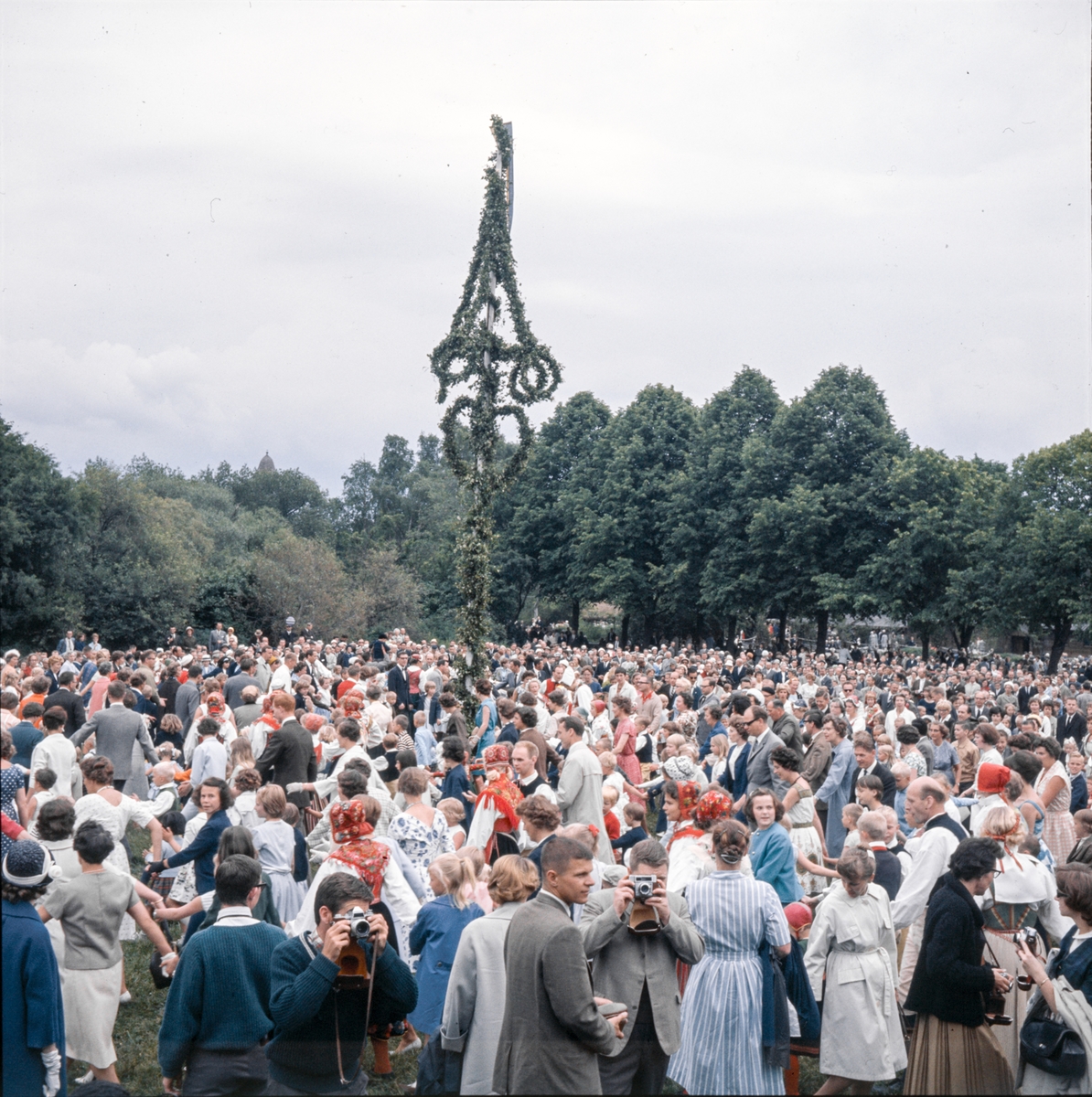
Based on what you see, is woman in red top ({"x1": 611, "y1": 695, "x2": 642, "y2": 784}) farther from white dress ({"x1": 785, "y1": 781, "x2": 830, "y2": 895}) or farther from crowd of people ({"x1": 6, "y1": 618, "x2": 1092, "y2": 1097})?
white dress ({"x1": 785, "y1": 781, "x2": 830, "y2": 895})

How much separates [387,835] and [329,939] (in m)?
3.04

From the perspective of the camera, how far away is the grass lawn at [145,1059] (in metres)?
6.45

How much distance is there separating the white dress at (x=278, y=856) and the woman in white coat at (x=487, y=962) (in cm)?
247

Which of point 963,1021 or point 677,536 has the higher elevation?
point 677,536

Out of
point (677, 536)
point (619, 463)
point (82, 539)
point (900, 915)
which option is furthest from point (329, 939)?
point (619, 463)

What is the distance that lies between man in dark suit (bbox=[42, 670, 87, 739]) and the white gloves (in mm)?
7736

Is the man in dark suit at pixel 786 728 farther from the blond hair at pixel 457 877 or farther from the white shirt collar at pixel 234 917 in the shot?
the white shirt collar at pixel 234 917

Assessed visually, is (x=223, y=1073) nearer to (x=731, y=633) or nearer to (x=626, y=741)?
(x=626, y=741)

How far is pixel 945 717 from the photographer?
1407cm

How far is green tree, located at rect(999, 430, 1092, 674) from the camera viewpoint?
38656 mm

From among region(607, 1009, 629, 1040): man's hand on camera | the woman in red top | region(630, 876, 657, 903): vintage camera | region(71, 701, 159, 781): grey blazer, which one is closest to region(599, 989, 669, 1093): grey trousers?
region(607, 1009, 629, 1040): man's hand on camera

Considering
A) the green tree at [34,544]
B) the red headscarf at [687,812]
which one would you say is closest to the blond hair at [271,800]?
the red headscarf at [687,812]

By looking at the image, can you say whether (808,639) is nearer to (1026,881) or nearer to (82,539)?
(82,539)

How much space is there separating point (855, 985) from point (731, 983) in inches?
45.4
